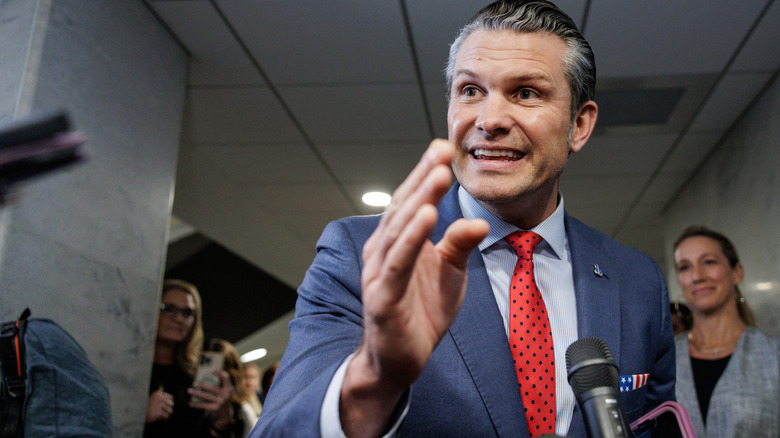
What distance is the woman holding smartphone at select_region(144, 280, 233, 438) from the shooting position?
2.65 meters

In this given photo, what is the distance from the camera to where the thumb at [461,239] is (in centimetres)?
61

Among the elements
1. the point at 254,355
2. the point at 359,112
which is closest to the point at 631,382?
the point at 359,112

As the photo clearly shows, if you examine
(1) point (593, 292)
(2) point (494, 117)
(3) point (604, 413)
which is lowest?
(3) point (604, 413)

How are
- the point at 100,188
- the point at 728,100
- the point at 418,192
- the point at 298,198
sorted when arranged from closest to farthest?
the point at 418,192 < the point at 100,188 < the point at 728,100 < the point at 298,198

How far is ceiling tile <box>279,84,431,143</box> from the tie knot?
2.25m

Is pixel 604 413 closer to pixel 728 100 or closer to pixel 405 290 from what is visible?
pixel 405 290

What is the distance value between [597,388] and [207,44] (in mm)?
2744

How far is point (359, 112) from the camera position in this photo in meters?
3.62

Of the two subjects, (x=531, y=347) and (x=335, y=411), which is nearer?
(x=335, y=411)

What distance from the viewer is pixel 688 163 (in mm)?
4371

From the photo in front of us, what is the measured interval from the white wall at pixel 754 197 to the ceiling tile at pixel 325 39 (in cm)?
185

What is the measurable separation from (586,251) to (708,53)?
2.21 meters

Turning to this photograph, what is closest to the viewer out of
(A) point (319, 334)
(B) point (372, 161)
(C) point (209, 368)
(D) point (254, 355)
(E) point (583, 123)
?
(A) point (319, 334)

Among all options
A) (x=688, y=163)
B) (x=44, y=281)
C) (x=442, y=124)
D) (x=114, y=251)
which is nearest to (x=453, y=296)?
(x=44, y=281)
